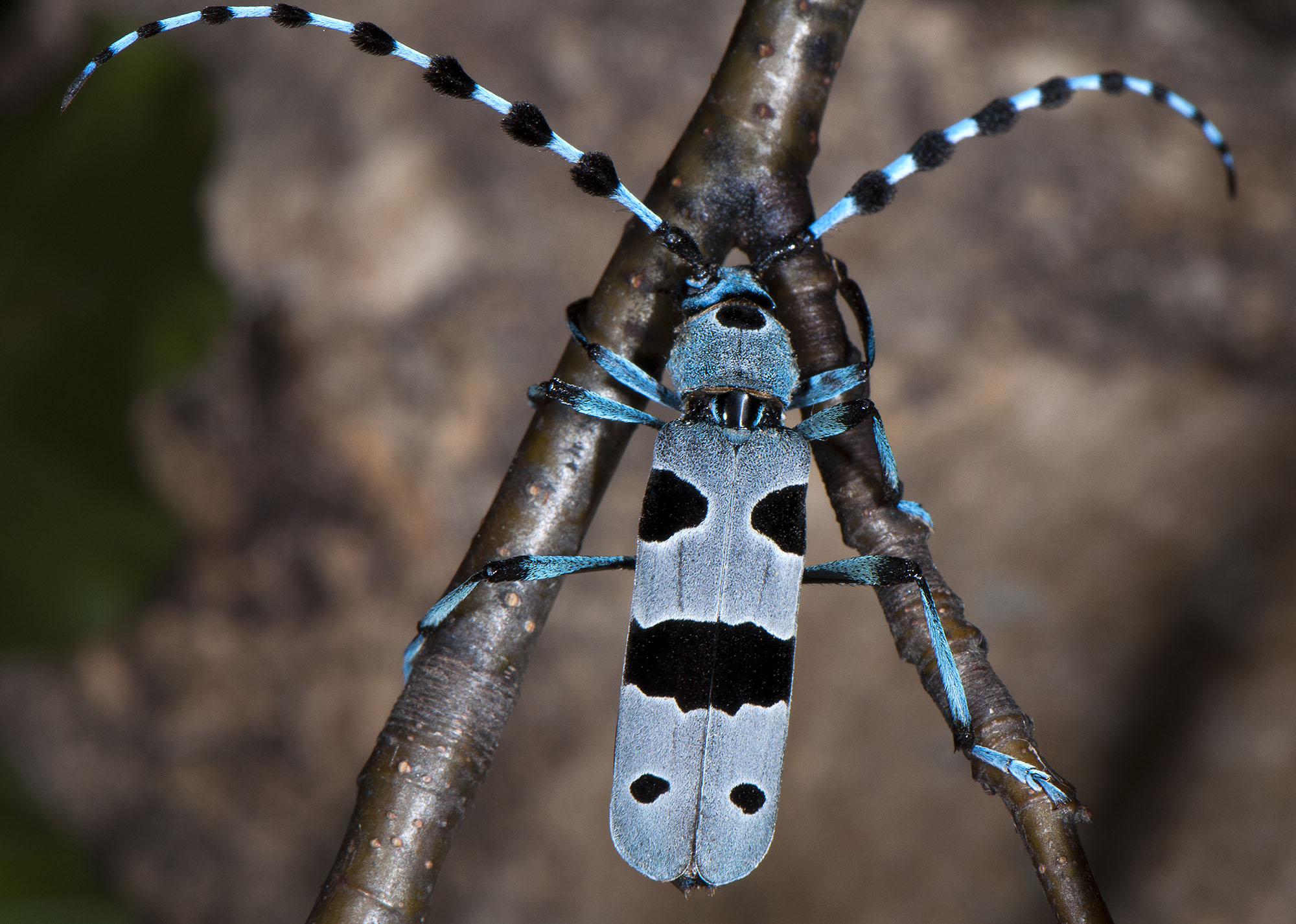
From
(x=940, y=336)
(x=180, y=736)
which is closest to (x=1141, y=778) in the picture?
(x=940, y=336)

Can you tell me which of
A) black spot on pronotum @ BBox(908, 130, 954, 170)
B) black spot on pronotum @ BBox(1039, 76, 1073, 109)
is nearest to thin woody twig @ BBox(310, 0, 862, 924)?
black spot on pronotum @ BBox(908, 130, 954, 170)

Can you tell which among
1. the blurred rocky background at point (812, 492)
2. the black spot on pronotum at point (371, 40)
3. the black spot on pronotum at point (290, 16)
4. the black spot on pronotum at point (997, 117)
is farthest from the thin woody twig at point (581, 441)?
the blurred rocky background at point (812, 492)

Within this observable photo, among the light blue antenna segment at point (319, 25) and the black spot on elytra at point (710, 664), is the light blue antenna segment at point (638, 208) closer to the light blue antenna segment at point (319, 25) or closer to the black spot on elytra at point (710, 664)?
the light blue antenna segment at point (319, 25)

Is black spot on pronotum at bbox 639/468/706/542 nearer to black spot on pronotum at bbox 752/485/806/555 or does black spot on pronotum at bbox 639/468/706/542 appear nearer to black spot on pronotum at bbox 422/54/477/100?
black spot on pronotum at bbox 752/485/806/555

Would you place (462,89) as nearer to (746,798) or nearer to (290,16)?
(290,16)

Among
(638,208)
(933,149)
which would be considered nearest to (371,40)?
(638,208)

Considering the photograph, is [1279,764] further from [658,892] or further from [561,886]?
[561,886]

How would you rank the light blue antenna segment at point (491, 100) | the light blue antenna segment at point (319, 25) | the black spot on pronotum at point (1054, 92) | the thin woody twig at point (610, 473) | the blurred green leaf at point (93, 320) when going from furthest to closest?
the blurred green leaf at point (93, 320), the black spot on pronotum at point (1054, 92), the light blue antenna segment at point (491, 100), the light blue antenna segment at point (319, 25), the thin woody twig at point (610, 473)
